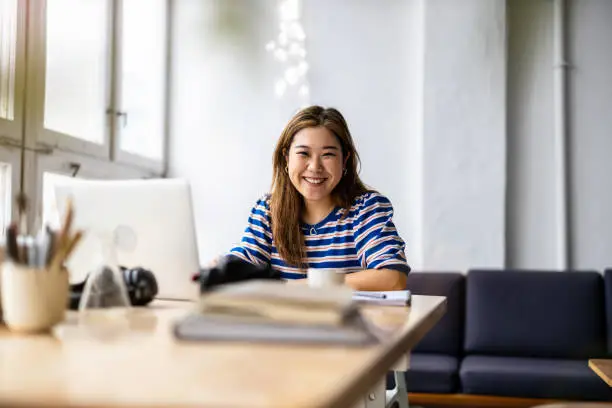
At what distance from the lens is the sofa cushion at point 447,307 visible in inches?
133

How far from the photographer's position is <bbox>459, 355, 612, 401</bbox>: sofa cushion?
2.89 m

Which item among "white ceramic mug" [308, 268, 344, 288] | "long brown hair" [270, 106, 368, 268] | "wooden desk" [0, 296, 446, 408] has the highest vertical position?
"long brown hair" [270, 106, 368, 268]

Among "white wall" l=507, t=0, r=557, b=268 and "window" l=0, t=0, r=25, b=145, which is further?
"white wall" l=507, t=0, r=557, b=268

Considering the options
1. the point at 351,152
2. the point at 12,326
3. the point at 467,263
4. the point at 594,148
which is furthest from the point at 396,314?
the point at 594,148

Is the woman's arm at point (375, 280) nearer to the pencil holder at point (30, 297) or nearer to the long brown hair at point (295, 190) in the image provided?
the long brown hair at point (295, 190)

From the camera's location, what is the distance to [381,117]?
3.92 m

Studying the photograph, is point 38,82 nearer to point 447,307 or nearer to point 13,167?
point 13,167

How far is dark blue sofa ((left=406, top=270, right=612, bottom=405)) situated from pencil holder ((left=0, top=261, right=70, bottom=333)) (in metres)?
2.24

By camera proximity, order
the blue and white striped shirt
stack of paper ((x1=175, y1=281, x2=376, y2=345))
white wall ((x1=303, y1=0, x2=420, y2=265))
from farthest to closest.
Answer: white wall ((x1=303, y1=0, x2=420, y2=265)) < the blue and white striped shirt < stack of paper ((x1=175, y1=281, x2=376, y2=345))

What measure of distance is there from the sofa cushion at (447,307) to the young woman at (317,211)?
1.39m

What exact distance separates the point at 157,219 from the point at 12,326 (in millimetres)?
447

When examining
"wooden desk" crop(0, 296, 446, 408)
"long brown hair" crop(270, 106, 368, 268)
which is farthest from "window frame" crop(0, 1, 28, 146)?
"wooden desk" crop(0, 296, 446, 408)

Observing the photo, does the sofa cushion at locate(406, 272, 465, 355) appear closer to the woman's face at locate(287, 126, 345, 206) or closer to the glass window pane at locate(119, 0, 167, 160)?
the woman's face at locate(287, 126, 345, 206)

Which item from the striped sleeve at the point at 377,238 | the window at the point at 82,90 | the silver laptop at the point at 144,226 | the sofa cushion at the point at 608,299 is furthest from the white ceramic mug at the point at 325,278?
the sofa cushion at the point at 608,299
